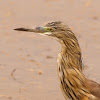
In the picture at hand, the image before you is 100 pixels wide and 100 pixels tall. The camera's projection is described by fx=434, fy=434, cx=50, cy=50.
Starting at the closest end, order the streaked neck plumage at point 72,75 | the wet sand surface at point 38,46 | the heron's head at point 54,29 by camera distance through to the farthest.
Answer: the heron's head at point 54,29 → the streaked neck plumage at point 72,75 → the wet sand surface at point 38,46

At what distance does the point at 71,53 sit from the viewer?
15.6 ft

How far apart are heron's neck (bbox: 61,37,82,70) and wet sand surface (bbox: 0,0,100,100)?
429 millimetres

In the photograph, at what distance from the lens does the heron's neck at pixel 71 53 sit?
4.68 m

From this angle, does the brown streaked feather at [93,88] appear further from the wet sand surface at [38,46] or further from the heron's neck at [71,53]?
the wet sand surface at [38,46]

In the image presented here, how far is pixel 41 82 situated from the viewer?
710 centimetres

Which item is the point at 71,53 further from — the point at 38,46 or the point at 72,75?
the point at 38,46

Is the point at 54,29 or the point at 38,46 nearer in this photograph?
the point at 54,29

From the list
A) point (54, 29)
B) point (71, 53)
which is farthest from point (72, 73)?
point (54, 29)

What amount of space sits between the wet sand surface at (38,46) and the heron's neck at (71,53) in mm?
429

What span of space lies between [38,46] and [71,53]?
3.77m

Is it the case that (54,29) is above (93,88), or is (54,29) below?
above

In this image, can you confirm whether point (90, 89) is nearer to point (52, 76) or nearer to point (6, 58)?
point (52, 76)

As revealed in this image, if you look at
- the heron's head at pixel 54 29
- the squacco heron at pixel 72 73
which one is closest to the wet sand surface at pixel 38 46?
the heron's head at pixel 54 29

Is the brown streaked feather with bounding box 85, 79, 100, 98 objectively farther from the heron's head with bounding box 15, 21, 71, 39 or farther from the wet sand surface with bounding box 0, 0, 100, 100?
the wet sand surface with bounding box 0, 0, 100, 100
